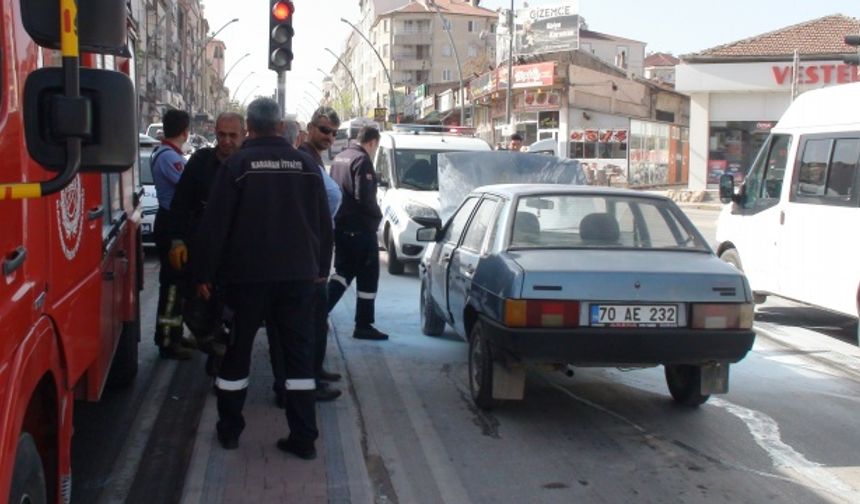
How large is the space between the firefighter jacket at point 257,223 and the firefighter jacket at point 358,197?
3124mm

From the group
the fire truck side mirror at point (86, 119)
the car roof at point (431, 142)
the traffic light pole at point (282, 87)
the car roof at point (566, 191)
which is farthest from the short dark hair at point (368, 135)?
the car roof at point (431, 142)

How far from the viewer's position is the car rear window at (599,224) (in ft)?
22.7

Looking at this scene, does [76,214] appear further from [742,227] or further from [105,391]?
[742,227]

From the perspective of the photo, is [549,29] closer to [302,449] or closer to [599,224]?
[599,224]

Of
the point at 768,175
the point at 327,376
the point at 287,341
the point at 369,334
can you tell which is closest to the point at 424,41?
the point at 768,175

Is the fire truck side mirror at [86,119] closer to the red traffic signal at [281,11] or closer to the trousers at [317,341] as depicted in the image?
the trousers at [317,341]

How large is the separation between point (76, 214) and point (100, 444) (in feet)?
6.87

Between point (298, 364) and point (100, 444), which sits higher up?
point (298, 364)

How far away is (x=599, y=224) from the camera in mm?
7000

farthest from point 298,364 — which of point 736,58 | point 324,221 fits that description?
point 736,58

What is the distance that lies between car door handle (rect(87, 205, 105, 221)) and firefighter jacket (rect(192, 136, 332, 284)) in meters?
0.52

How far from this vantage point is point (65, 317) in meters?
3.96

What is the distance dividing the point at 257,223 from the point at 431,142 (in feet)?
33.3

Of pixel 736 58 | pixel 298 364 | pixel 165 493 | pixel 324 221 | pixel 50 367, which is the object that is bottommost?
pixel 165 493
